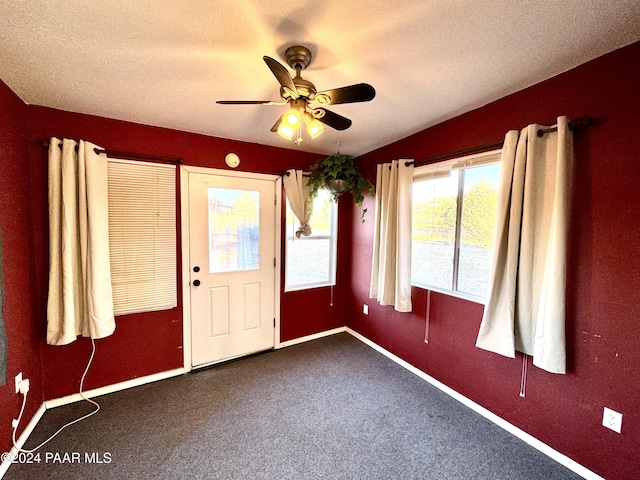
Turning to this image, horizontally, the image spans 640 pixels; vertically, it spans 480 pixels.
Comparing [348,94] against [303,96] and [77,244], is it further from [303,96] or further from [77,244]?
[77,244]

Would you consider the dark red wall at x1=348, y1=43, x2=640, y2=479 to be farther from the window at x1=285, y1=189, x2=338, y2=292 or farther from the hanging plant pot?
the window at x1=285, y1=189, x2=338, y2=292

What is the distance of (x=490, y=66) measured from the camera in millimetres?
1541

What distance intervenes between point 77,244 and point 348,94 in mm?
2258

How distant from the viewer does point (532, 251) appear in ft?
5.55

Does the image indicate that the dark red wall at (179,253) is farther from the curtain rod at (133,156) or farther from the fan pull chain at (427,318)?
the fan pull chain at (427,318)

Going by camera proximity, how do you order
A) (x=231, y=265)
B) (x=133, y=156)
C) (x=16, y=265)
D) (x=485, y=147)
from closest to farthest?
(x=16, y=265)
(x=485, y=147)
(x=133, y=156)
(x=231, y=265)

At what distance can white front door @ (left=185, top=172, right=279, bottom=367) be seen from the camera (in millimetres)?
2605

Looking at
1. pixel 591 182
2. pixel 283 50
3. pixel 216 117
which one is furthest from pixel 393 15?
pixel 216 117

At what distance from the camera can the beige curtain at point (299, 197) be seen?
9.80ft

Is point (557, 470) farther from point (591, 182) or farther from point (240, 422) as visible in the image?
point (240, 422)

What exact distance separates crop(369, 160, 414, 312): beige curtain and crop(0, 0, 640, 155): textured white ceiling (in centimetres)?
74

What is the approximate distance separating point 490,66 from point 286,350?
10.3 ft

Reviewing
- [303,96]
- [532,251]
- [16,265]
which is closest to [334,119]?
[303,96]

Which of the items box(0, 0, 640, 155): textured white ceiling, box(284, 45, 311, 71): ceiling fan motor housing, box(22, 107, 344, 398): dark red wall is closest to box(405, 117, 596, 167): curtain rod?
box(0, 0, 640, 155): textured white ceiling
